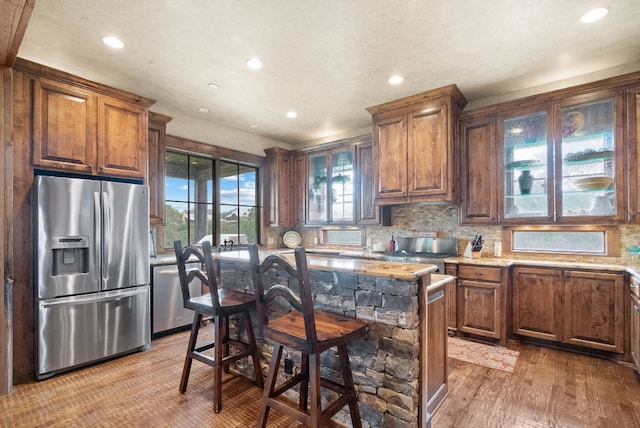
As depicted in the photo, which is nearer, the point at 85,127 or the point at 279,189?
the point at 85,127

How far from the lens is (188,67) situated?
121 inches

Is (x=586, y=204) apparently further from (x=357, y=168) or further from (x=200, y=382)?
(x=200, y=382)

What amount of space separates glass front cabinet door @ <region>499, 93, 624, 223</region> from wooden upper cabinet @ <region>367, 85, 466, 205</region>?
23.9 inches

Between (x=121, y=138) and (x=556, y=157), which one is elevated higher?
(x=121, y=138)

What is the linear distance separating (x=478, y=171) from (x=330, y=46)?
7.46 ft

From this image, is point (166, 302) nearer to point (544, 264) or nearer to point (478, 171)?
point (478, 171)

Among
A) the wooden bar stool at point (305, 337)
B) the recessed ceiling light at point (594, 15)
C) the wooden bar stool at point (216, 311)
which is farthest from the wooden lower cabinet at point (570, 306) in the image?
the wooden bar stool at point (216, 311)

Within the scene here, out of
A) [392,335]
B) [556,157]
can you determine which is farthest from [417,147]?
[392,335]

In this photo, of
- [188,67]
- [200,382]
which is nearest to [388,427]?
[200,382]

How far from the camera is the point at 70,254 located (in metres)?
2.81

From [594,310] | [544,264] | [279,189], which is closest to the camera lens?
[594,310]

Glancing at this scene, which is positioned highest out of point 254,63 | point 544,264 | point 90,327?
point 254,63

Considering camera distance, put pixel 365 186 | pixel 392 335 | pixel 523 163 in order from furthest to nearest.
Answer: pixel 365 186 < pixel 523 163 < pixel 392 335

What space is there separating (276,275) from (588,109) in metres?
3.49
